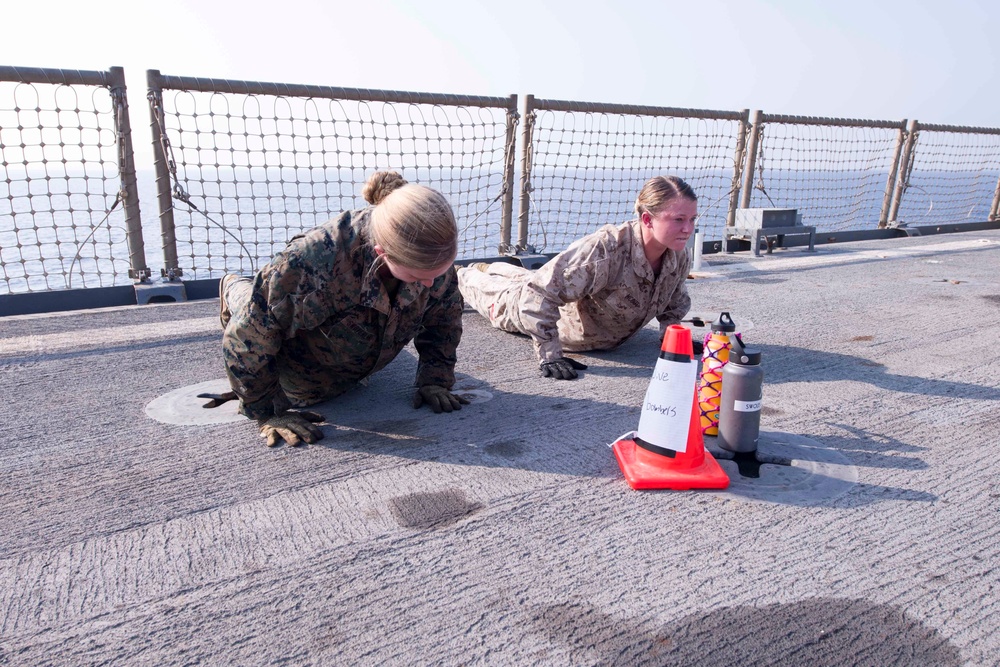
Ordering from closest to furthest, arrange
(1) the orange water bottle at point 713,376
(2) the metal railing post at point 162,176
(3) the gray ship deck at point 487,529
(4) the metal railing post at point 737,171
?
(3) the gray ship deck at point 487,529
(1) the orange water bottle at point 713,376
(2) the metal railing post at point 162,176
(4) the metal railing post at point 737,171

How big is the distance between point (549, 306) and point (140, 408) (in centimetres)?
193

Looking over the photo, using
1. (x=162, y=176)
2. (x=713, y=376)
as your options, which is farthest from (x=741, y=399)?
(x=162, y=176)

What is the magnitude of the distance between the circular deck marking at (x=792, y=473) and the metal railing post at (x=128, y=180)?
3992 millimetres

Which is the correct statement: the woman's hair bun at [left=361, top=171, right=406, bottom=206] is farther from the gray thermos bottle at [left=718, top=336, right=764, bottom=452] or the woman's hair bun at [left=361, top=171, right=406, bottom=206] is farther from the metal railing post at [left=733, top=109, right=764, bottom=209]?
the metal railing post at [left=733, top=109, right=764, bottom=209]

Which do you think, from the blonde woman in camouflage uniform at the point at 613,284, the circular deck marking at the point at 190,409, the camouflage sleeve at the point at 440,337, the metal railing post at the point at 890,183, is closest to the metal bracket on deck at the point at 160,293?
the circular deck marking at the point at 190,409

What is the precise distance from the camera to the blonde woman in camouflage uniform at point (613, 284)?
3.34 metres

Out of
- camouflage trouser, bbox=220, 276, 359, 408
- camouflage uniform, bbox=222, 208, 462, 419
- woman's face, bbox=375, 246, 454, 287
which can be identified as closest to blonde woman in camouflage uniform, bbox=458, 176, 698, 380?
camouflage uniform, bbox=222, 208, 462, 419

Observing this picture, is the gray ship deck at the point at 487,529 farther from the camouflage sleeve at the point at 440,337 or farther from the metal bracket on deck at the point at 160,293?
the metal bracket on deck at the point at 160,293

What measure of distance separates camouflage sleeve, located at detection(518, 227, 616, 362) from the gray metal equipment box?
4435 millimetres

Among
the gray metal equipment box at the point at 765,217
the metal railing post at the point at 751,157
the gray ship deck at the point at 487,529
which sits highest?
the metal railing post at the point at 751,157

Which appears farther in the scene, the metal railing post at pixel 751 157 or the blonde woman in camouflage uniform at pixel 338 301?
the metal railing post at pixel 751 157

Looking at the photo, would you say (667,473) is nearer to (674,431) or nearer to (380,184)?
(674,431)

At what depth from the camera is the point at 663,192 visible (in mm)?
3297

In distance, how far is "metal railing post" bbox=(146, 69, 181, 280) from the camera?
4.52 meters
